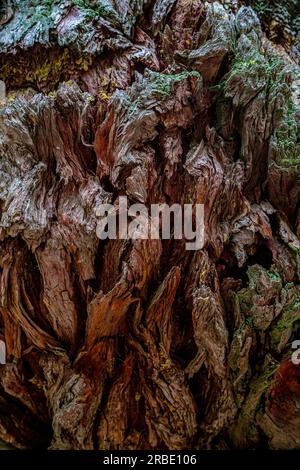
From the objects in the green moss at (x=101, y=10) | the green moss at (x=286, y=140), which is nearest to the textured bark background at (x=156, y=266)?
the green moss at (x=286, y=140)

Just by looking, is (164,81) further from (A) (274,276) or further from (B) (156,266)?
(A) (274,276)

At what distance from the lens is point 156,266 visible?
2.14 metres

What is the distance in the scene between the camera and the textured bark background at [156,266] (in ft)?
6.77

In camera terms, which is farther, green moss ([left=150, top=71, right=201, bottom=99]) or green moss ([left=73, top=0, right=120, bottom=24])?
green moss ([left=73, top=0, right=120, bottom=24])

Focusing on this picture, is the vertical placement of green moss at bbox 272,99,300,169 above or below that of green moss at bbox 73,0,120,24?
below

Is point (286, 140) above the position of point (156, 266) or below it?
above

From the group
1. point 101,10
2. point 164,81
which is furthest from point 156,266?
point 101,10

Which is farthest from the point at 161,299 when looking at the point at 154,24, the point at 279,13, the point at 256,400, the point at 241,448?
the point at 279,13

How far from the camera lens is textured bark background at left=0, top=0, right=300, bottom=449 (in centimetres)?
206

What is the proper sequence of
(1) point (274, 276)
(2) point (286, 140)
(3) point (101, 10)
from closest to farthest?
(1) point (274, 276) < (2) point (286, 140) < (3) point (101, 10)

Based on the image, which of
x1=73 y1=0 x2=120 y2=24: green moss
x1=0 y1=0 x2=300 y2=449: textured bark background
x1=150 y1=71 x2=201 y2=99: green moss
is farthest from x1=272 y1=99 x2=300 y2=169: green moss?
x1=73 y1=0 x2=120 y2=24: green moss

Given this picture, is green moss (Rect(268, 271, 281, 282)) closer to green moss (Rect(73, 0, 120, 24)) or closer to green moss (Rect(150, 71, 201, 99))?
green moss (Rect(150, 71, 201, 99))

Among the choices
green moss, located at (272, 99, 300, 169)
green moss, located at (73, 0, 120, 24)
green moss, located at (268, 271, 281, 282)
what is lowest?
green moss, located at (268, 271, 281, 282)

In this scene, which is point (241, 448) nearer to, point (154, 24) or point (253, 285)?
point (253, 285)
